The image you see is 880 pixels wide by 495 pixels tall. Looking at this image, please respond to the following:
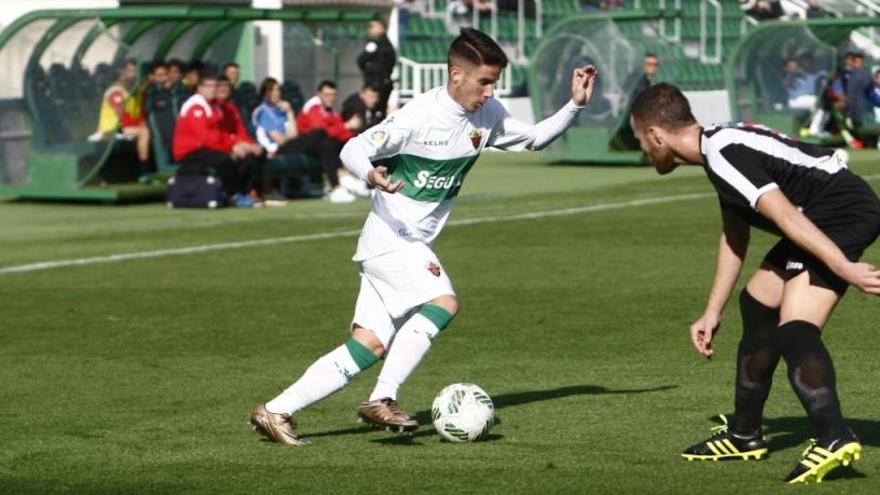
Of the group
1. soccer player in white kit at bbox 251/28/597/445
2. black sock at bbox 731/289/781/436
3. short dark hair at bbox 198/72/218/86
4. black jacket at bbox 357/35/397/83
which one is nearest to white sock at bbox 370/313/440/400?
soccer player in white kit at bbox 251/28/597/445

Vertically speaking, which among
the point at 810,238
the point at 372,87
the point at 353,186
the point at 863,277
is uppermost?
the point at 810,238

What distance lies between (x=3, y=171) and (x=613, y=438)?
54.5 ft

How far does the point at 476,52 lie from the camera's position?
8180 millimetres

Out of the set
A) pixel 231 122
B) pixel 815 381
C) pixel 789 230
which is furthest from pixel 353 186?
pixel 789 230

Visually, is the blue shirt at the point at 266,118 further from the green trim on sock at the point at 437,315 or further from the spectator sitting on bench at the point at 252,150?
the green trim on sock at the point at 437,315

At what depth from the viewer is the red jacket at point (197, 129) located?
72.3ft

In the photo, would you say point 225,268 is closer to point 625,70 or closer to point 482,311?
point 482,311

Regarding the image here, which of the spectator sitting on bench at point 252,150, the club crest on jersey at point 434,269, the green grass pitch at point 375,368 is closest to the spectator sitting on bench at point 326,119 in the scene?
the spectator sitting on bench at point 252,150

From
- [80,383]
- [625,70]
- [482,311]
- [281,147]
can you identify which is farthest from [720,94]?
[80,383]

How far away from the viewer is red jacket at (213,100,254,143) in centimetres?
2266

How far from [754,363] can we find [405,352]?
1676mm

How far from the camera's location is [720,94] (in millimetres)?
33562

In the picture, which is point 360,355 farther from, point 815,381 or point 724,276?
point 815,381

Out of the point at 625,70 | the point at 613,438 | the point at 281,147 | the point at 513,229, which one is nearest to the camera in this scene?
the point at 613,438
